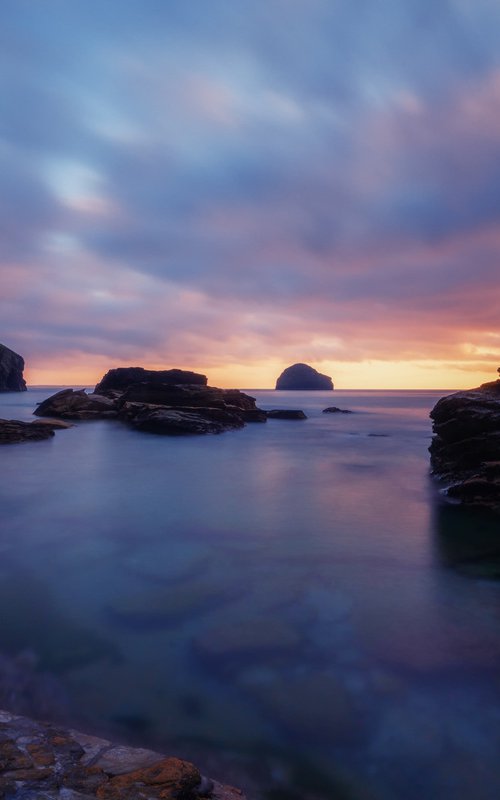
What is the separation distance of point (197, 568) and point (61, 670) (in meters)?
3.81

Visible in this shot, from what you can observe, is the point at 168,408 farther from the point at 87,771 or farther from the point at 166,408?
the point at 87,771

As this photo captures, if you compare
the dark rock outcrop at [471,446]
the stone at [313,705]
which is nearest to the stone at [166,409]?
the dark rock outcrop at [471,446]

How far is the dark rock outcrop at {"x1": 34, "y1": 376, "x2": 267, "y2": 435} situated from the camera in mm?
35281

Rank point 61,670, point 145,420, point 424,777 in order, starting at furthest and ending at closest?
1. point 145,420
2. point 61,670
3. point 424,777

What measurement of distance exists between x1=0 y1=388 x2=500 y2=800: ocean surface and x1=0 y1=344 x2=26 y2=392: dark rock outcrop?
14051cm

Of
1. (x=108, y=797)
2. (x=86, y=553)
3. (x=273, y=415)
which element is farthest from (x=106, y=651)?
A: (x=273, y=415)

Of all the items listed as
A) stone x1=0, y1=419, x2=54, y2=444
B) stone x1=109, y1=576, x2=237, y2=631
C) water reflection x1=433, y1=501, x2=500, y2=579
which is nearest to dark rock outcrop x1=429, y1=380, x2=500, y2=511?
water reflection x1=433, y1=501, x2=500, y2=579

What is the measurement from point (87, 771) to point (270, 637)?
10.7 feet

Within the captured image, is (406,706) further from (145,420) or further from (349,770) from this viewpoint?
(145,420)

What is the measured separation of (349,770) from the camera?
13.4 feet

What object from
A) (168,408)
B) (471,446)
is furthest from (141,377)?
(471,446)

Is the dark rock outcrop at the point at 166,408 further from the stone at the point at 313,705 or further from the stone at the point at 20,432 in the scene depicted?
the stone at the point at 313,705

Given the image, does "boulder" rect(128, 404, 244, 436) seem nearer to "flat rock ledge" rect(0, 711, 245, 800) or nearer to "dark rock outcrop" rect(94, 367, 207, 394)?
"dark rock outcrop" rect(94, 367, 207, 394)

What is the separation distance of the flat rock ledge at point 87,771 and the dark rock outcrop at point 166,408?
30966 millimetres
